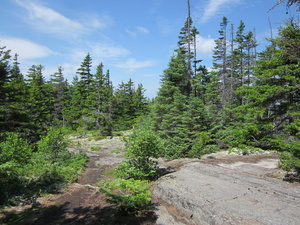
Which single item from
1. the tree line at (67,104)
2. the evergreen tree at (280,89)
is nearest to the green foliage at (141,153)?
the evergreen tree at (280,89)

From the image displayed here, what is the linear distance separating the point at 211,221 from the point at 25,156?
938cm

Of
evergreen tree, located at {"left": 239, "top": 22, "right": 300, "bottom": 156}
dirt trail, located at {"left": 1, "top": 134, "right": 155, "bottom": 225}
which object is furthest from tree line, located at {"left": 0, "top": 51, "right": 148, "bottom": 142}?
evergreen tree, located at {"left": 239, "top": 22, "right": 300, "bottom": 156}

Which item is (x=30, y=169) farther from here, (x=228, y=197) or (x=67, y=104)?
(x=67, y=104)

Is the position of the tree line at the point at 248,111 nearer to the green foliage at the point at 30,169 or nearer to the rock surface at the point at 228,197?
the rock surface at the point at 228,197

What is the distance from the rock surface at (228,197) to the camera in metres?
4.33

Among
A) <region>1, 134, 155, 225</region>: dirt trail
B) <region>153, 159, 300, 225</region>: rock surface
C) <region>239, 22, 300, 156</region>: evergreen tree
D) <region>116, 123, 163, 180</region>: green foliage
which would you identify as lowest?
<region>1, 134, 155, 225</region>: dirt trail

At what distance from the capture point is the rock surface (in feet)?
Answer: 14.2

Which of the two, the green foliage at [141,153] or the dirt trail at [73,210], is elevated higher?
the green foliage at [141,153]

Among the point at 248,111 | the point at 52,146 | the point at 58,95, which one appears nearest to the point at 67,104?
the point at 58,95

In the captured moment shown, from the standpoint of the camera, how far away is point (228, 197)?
5.36 m

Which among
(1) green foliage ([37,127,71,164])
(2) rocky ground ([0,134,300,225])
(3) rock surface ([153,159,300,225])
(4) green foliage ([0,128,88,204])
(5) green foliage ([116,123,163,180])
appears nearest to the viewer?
(3) rock surface ([153,159,300,225])

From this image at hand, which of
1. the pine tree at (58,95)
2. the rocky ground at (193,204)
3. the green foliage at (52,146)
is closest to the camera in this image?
the rocky ground at (193,204)

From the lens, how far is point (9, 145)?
921cm

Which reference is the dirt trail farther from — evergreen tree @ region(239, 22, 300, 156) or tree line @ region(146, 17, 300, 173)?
evergreen tree @ region(239, 22, 300, 156)
